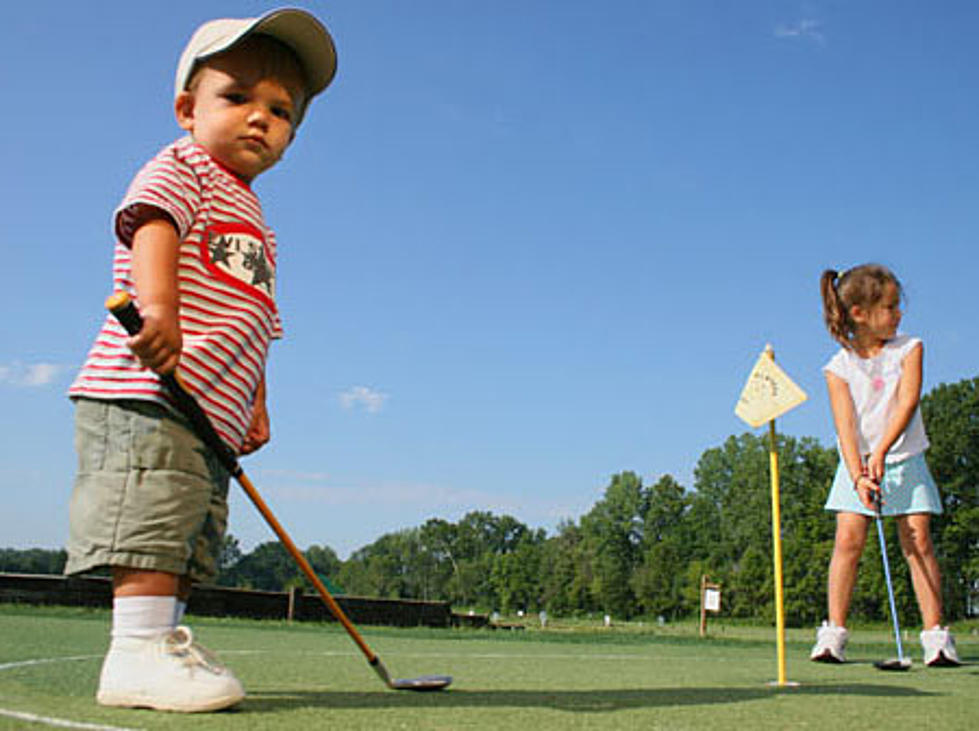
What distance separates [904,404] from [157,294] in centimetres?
379

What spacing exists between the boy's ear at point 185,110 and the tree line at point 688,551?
2734cm

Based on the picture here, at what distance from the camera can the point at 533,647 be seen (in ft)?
22.5

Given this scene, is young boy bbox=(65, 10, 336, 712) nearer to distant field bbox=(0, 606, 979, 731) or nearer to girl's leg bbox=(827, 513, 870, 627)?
distant field bbox=(0, 606, 979, 731)

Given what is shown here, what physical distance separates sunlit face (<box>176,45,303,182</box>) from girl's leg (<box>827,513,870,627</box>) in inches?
138

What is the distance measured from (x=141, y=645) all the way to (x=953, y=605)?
167ft

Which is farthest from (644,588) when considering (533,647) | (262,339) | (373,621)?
(262,339)

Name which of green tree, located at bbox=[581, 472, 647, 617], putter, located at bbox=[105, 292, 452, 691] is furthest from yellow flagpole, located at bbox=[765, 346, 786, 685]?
green tree, located at bbox=[581, 472, 647, 617]

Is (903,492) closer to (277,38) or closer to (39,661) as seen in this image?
(277,38)

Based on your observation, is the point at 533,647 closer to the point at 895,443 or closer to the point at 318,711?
the point at 895,443

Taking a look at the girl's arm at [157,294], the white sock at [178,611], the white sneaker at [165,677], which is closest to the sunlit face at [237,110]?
the girl's arm at [157,294]

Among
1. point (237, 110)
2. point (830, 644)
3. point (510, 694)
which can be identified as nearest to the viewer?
point (237, 110)

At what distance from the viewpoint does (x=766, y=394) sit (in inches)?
166

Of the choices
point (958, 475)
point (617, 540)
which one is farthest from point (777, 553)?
point (617, 540)

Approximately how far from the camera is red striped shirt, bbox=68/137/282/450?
2459 mm
